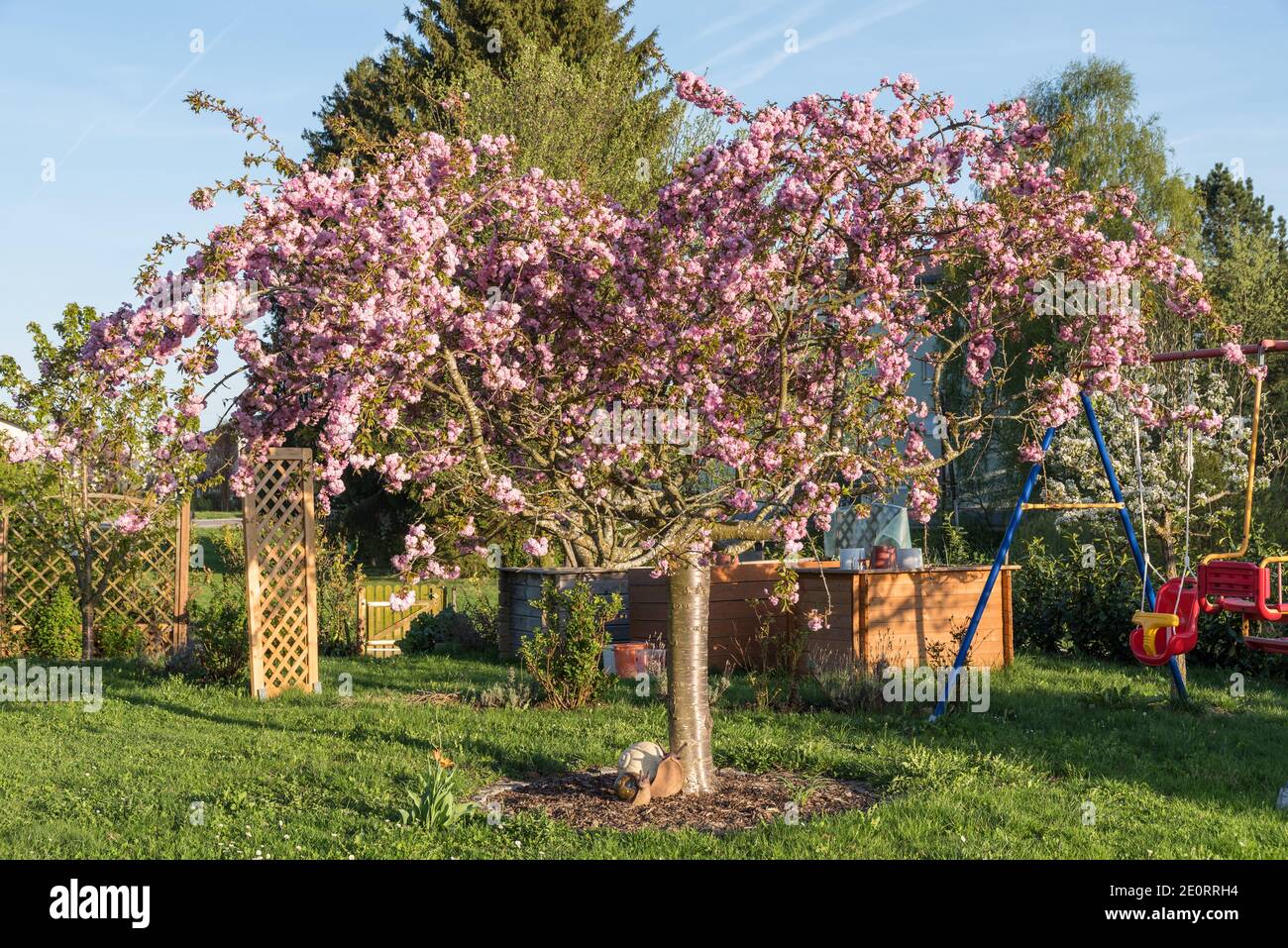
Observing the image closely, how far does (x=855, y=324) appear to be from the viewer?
250 inches

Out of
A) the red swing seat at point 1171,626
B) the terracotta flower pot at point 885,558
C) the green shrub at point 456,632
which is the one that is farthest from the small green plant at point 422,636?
the red swing seat at point 1171,626

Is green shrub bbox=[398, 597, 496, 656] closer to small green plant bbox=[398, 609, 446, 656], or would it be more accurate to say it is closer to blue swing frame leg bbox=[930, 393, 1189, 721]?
small green plant bbox=[398, 609, 446, 656]

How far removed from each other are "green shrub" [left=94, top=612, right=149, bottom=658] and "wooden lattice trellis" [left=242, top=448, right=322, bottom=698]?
3.50 m

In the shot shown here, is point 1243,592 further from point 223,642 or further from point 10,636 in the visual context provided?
point 10,636

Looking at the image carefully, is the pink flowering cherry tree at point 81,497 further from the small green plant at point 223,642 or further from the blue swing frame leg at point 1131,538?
the blue swing frame leg at point 1131,538

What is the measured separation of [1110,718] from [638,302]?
4.79 meters

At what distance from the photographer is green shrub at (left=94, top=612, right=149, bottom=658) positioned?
13539 millimetres

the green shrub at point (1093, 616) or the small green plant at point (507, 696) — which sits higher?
the green shrub at point (1093, 616)

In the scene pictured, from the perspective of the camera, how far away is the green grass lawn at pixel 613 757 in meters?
5.61

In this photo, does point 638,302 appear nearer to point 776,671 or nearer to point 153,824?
point 153,824

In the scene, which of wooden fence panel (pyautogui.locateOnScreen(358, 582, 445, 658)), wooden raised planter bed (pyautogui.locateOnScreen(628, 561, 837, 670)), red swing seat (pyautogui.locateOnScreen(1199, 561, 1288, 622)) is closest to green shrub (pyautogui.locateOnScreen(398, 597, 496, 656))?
wooden fence panel (pyautogui.locateOnScreen(358, 582, 445, 658))

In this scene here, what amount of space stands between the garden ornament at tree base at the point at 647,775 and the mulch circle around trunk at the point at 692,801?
48mm

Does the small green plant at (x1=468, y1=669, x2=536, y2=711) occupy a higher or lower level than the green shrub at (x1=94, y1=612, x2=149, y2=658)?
lower
